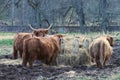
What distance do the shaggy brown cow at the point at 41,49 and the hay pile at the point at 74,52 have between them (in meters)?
0.41

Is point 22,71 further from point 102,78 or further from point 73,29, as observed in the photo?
point 73,29

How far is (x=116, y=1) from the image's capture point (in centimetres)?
5344

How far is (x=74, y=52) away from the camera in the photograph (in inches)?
639

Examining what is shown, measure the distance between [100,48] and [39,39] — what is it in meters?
2.20

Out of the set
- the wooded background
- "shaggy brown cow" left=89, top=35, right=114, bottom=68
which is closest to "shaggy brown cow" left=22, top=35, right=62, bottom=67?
"shaggy brown cow" left=89, top=35, right=114, bottom=68

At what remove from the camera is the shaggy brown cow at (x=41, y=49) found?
1433 centimetres

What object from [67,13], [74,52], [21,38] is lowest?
[74,52]

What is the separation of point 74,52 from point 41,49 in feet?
6.34

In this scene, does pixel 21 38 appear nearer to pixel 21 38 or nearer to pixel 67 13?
pixel 21 38

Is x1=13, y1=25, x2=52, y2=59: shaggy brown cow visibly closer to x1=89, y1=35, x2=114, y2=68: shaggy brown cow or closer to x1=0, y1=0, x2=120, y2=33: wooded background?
x1=89, y1=35, x2=114, y2=68: shaggy brown cow

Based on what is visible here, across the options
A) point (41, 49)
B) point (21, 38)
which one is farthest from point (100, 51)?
point (21, 38)

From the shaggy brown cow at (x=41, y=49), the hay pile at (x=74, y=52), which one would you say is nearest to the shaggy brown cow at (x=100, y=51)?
the hay pile at (x=74, y=52)

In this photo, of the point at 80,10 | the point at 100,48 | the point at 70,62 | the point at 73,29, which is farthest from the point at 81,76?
the point at 73,29

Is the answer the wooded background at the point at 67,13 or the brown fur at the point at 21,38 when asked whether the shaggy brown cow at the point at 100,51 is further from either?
the wooded background at the point at 67,13
